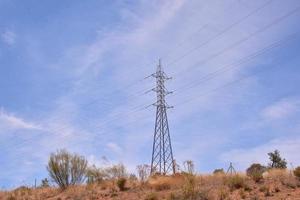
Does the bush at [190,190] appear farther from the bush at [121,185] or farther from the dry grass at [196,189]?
the bush at [121,185]

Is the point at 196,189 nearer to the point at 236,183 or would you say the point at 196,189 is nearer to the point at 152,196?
the point at 236,183

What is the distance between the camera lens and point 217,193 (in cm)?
2742

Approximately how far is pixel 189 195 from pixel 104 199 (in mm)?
6231

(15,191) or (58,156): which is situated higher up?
(58,156)

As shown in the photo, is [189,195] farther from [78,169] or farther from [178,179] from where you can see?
[78,169]

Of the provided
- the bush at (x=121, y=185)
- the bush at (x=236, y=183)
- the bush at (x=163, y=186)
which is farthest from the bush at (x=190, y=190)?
the bush at (x=121, y=185)

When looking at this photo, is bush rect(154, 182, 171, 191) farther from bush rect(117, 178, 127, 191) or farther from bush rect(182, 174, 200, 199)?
bush rect(117, 178, 127, 191)

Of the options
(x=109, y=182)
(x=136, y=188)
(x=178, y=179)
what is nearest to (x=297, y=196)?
(x=178, y=179)

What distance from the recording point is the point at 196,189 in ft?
91.6

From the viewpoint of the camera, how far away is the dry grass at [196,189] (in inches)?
1061

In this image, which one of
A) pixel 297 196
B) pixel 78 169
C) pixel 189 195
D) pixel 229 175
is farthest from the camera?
pixel 78 169

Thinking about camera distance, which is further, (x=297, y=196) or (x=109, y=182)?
(x=109, y=182)

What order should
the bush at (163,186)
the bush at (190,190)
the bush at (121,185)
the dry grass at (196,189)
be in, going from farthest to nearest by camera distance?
the bush at (121,185) → the bush at (163,186) → the bush at (190,190) → the dry grass at (196,189)

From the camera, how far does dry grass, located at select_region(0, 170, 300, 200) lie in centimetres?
2694
